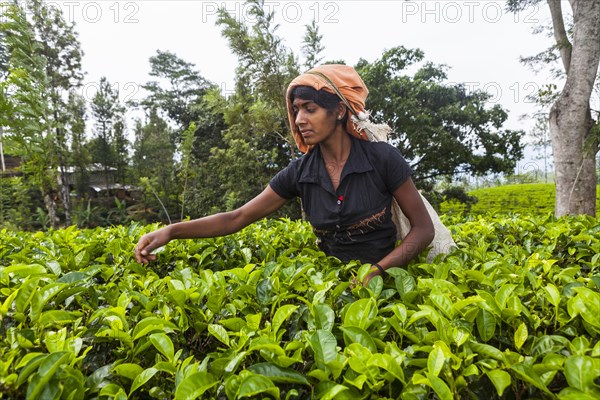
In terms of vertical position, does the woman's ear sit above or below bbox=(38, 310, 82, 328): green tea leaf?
above

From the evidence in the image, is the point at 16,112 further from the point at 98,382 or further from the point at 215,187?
the point at 98,382

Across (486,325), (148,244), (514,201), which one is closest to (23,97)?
(148,244)

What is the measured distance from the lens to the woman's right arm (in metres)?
1.88

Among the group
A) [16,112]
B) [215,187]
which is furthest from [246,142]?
[16,112]

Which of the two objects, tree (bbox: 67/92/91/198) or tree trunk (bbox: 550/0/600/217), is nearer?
tree trunk (bbox: 550/0/600/217)

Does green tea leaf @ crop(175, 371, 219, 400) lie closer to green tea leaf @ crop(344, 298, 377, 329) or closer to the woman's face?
green tea leaf @ crop(344, 298, 377, 329)

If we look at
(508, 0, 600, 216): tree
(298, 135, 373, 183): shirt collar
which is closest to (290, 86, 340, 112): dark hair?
(298, 135, 373, 183): shirt collar

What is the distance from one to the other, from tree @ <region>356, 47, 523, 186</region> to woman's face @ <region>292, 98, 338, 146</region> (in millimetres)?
11837

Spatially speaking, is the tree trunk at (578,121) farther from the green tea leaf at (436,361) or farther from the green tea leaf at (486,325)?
the green tea leaf at (436,361)

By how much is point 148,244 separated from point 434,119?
13.2 m

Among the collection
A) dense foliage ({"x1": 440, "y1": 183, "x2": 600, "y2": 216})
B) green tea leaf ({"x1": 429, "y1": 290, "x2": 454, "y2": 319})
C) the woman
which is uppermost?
the woman

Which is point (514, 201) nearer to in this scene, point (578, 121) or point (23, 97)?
point (578, 121)

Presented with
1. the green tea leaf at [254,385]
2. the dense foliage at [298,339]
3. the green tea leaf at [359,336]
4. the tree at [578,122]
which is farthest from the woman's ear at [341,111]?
the tree at [578,122]

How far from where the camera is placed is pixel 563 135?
5.71 m
